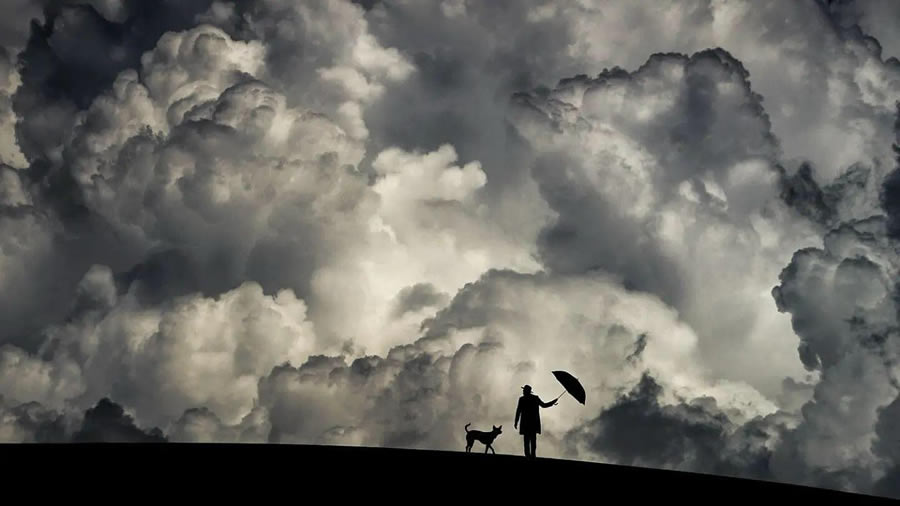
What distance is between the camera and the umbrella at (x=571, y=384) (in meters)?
29.0

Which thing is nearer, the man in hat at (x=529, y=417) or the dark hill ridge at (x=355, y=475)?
the dark hill ridge at (x=355, y=475)

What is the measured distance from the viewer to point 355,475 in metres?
24.5

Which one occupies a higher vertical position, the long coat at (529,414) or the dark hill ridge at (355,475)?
the long coat at (529,414)

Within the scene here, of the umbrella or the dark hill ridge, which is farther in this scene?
the umbrella

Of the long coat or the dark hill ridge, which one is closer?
the dark hill ridge

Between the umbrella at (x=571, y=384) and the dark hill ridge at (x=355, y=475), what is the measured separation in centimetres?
210

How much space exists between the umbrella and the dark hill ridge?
6.88 feet

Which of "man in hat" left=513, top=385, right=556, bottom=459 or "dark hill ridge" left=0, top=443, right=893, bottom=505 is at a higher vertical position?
"man in hat" left=513, top=385, right=556, bottom=459

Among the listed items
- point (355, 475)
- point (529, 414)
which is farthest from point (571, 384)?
point (355, 475)

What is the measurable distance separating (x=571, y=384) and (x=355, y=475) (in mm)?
8156

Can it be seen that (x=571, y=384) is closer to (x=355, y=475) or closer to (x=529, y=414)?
(x=529, y=414)

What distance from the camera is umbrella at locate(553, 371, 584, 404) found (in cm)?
2899

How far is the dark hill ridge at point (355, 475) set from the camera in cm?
2283

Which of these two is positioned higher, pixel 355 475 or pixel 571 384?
pixel 571 384
